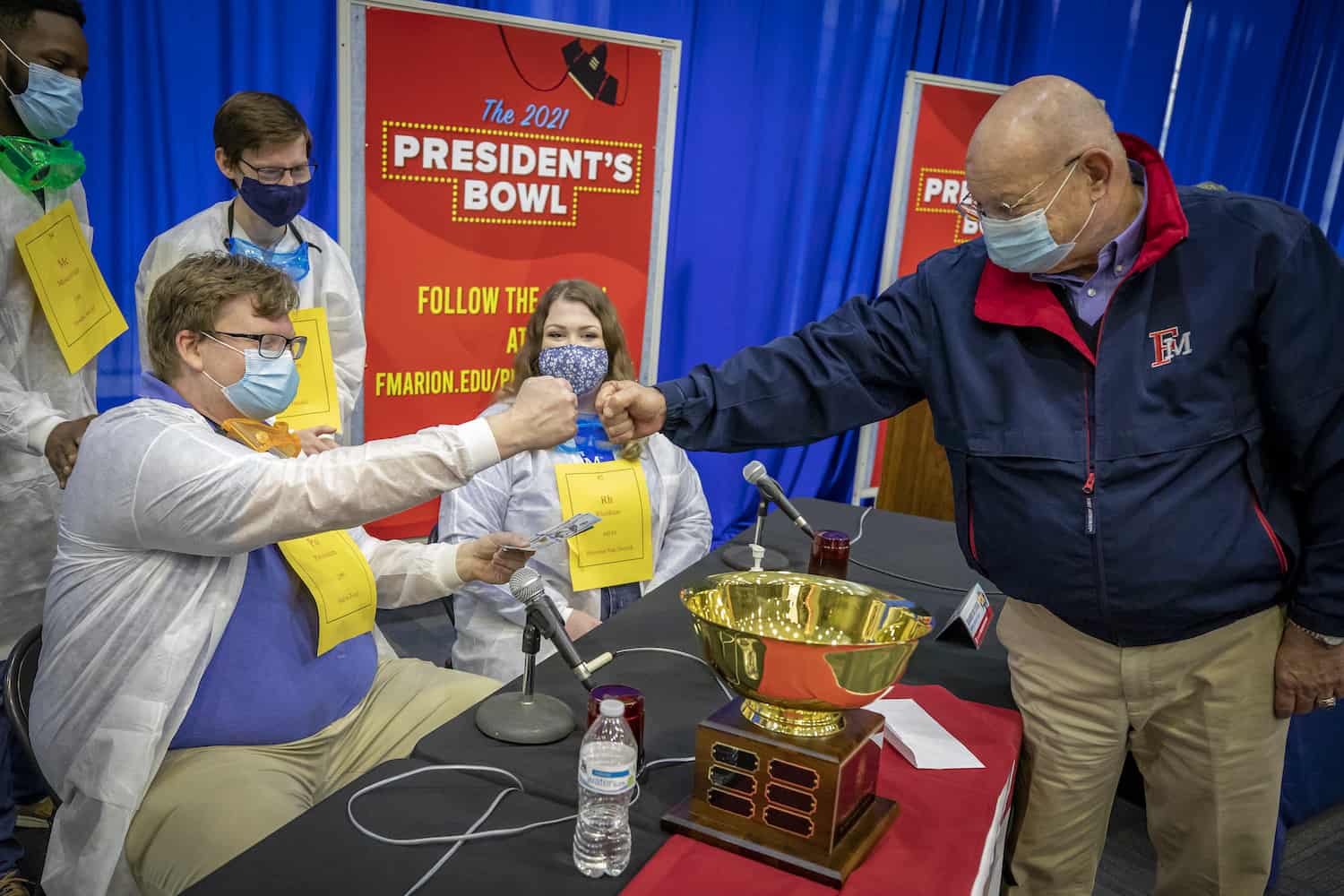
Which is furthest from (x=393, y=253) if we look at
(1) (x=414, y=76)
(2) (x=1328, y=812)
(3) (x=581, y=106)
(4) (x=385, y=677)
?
(2) (x=1328, y=812)

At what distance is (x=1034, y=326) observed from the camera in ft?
5.45

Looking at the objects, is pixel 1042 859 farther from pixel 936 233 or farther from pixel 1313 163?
pixel 1313 163

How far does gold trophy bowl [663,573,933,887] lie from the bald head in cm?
74

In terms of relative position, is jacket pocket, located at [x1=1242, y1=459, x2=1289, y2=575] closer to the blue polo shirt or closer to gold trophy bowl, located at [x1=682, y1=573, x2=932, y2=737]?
gold trophy bowl, located at [x1=682, y1=573, x2=932, y2=737]

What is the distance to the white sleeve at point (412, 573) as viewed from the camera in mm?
2080

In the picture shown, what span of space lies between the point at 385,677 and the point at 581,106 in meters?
2.51

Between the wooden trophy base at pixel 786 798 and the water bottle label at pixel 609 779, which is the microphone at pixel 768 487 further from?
the water bottle label at pixel 609 779

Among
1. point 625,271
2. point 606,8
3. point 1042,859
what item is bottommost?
point 1042,859

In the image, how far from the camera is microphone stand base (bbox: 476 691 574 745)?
1555 millimetres

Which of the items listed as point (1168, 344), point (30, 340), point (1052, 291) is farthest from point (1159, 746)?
point (30, 340)

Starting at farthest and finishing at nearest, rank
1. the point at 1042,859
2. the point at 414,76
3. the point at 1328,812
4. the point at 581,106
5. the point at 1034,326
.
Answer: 1. the point at 581,106
2. the point at 414,76
3. the point at 1328,812
4. the point at 1042,859
5. the point at 1034,326

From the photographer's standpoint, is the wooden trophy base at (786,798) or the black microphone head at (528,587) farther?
the black microphone head at (528,587)

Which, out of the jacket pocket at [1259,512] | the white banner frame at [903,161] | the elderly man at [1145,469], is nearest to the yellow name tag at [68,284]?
the elderly man at [1145,469]

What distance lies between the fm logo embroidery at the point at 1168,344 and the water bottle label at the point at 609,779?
→ 1.08 m
